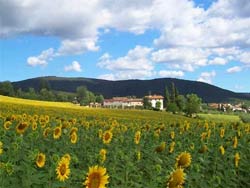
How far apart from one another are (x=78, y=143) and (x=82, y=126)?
8.47 ft

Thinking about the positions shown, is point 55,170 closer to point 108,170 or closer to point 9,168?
point 9,168

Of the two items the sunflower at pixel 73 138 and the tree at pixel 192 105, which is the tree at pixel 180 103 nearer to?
the tree at pixel 192 105

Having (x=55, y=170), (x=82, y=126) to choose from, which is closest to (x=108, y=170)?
(x=55, y=170)

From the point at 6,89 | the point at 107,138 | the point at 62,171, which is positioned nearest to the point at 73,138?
the point at 107,138

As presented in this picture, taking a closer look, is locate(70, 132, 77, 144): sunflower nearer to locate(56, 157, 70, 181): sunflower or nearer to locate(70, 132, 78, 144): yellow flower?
locate(70, 132, 78, 144): yellow flower

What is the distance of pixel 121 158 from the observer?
21.0 feet

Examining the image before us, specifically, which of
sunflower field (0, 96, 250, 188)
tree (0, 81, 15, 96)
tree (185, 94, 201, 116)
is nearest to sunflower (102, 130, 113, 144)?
sunflower field (0, 96, 250, 188)

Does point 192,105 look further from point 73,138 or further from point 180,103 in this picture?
point 73,138

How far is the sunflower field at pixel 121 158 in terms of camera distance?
15.3ft

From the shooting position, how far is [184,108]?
401 feet

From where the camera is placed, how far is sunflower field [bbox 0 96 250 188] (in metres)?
4.66

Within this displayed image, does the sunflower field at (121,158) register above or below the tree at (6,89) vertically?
below

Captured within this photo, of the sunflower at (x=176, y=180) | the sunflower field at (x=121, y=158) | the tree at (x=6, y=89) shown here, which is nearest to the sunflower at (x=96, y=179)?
the sunflower field at (x=121, y=158)

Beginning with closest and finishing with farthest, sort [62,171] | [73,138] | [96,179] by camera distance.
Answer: [96,179] → [62,171] → [73,138]
